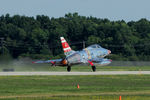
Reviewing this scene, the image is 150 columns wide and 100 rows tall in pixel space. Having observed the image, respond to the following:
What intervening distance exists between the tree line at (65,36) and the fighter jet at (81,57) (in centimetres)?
3420

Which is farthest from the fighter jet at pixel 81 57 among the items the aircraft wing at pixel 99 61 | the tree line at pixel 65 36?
the tree line at pixel 65 36

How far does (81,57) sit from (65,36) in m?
73.2

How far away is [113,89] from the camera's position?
4594 cm

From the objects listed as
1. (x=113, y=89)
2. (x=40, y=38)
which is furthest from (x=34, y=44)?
(x=113, y=89)

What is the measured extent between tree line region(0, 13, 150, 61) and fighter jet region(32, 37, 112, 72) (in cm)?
3420

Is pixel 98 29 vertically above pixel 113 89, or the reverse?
pixel 98 29

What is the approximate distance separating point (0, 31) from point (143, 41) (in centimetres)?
4133

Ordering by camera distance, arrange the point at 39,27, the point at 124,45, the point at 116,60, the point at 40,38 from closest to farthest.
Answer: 1. the point at 116,60
2. the point at 124,45
3. the point at 40,38
4. the point at 39,27

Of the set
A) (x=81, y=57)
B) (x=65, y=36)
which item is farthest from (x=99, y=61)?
(x=65, y=36)

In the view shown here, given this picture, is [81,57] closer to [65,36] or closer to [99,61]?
[99,61]

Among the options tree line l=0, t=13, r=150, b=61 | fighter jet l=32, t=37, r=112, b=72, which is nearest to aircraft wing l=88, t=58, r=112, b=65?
fighter jet l=32, t=37, r=112, b=72

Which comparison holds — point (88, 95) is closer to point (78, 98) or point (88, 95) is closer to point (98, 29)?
point (78, 98)

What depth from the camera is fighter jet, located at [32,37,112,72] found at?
75438mm

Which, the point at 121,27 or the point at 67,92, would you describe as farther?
the point at 121,27
